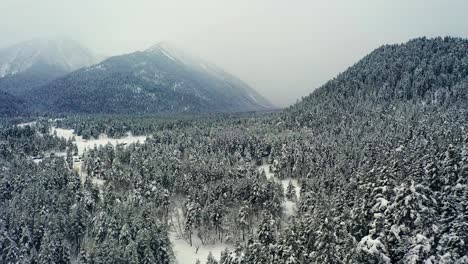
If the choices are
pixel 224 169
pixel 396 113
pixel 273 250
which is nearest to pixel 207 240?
pixel 224 169

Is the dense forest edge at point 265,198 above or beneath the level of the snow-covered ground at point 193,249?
above

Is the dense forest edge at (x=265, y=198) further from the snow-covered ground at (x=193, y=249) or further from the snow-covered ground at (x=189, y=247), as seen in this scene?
the snow-covered ground at (x=193, y=249)

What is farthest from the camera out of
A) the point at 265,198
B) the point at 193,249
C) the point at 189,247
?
the point at 265,198

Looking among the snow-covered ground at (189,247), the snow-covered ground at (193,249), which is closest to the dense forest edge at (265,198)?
the snow-covered ground at (189,247)

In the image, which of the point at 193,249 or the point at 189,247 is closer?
the point at 193,249

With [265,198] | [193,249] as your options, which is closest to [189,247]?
[193,249]

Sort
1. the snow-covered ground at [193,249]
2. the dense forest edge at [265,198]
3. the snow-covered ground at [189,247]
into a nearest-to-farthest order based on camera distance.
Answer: the dense forest edge at [265,198] → the snow-covered ground at [193,249] → the snow-covered ground at [189,247]

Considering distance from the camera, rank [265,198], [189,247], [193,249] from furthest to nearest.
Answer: [265,198] → [189,247] → [193,249]

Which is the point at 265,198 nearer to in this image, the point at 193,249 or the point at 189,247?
the point at 193,249

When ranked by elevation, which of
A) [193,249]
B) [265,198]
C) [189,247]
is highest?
[265,198]

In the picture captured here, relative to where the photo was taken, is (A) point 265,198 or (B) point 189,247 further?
(A) point 265,198

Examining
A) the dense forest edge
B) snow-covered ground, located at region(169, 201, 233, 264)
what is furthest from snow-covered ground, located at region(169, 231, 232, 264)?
the dense forest edge

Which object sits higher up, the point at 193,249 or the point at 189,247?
the point at 189,247
